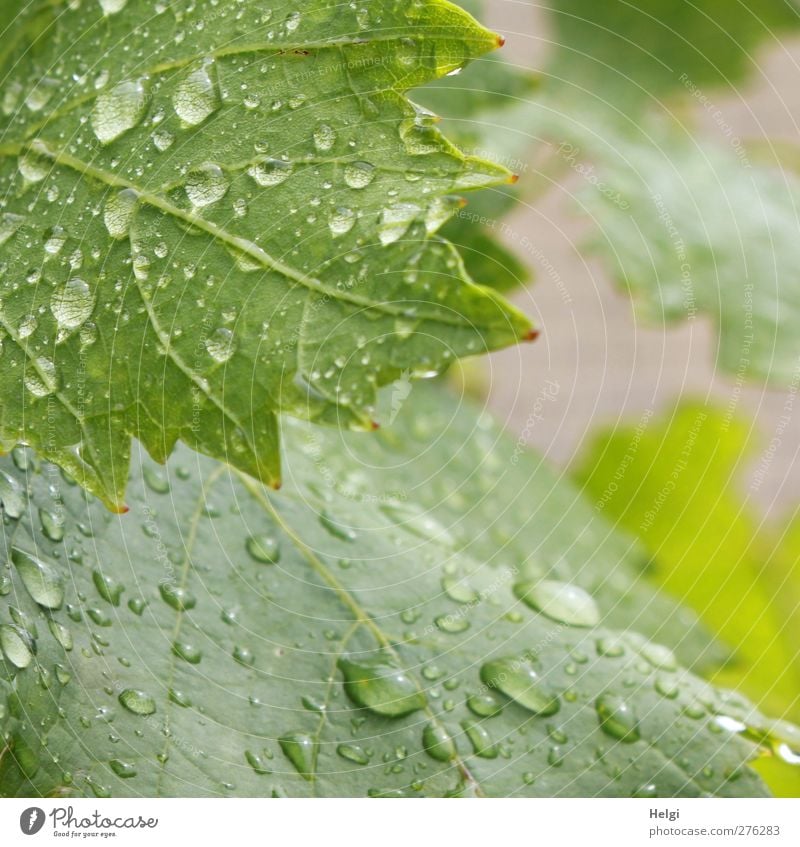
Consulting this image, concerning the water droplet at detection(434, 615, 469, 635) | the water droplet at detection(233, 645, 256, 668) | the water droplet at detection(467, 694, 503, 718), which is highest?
the water droplet at detection(434, 615, 469, 635)

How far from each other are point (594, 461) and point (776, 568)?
0.14m

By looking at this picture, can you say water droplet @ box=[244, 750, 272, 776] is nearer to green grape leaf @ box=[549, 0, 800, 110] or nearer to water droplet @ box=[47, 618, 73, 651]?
water droplet @ box=[47, 618, 73, 651]

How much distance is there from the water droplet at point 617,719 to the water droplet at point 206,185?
194 millimetres

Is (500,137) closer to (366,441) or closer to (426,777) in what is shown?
(366,441)

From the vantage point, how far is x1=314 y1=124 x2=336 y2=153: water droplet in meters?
0.23

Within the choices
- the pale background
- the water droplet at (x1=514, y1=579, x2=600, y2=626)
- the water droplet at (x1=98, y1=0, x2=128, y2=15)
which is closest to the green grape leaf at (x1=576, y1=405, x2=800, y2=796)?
the pale background

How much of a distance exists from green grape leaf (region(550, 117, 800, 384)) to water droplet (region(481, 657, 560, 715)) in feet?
0.76

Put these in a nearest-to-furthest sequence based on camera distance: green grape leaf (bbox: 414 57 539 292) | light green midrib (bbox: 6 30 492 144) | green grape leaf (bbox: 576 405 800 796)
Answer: light green midrib (bbox: 6 30 492 144), green grape leaf (bbox: 414 57 539 292), green grape leaf (bbox: 576 405 800 796)

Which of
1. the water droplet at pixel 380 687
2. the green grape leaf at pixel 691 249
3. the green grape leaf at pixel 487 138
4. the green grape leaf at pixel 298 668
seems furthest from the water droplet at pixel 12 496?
the green grape leaf at pixel 691 249

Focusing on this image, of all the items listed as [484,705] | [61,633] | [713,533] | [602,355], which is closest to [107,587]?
[61,633]

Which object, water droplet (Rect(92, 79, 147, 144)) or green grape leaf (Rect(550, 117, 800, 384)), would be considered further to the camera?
green grape leaf (Rect(550, 117, 800, 384))

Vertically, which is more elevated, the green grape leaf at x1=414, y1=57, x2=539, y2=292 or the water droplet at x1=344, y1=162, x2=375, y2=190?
the green grape leaf at x1=414, y1=57, x2=539, y2=292

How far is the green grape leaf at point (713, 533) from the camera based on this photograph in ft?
1.70

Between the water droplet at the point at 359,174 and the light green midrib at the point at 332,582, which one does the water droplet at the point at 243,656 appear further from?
the water droplet at the point at 359,174
